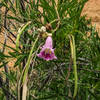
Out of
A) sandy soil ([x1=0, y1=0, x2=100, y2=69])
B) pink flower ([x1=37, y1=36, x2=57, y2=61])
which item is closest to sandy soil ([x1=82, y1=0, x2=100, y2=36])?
sandy soil ([x1=0, y1=0, x2=100, y2=69])

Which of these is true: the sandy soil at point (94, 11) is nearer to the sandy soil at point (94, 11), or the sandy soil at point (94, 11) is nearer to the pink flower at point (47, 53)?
the sandy soil at point (94, 11)

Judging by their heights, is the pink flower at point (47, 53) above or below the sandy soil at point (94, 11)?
below

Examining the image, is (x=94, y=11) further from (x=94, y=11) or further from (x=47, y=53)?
(x=47, y=53)

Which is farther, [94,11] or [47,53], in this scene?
[94,11]

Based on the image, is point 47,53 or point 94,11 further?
point 94,11

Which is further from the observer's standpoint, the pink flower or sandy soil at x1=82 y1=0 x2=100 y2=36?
sandy soil at x1=82 y1=0 x2=100 y2=36

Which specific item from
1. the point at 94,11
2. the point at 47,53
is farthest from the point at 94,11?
the point at 47,53

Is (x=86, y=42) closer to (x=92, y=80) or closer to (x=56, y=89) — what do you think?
(x=92, y=80)

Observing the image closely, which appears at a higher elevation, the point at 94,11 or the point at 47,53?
the point at 94,11

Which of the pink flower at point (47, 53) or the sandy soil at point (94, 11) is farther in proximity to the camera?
the sandy soil at point (94, 11)

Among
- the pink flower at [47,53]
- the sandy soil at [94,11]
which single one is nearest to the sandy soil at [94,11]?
the sandy soil at [94,11]

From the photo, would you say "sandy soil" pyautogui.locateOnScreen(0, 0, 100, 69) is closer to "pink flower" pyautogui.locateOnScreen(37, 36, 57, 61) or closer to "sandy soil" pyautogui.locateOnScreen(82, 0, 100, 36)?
"sandy soil" pyautogui.locateOnScreen(82, 0, 100, 36)

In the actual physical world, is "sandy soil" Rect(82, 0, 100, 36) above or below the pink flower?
above

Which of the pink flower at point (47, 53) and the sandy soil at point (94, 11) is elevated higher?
the sandy soil at point (94, 11)
